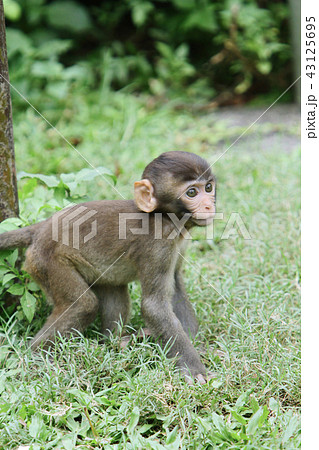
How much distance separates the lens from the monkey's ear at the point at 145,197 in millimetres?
4180

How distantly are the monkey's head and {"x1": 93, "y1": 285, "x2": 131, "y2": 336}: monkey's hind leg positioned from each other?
0.79 meters

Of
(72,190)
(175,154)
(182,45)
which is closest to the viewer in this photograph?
(175,154)

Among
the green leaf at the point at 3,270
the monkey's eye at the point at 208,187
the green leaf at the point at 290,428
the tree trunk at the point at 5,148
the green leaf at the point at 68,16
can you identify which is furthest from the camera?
the green leaf at the point at 68,16

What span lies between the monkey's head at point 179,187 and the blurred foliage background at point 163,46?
5373 millimetres

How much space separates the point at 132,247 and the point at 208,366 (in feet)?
3.46

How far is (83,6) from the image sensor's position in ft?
34.7

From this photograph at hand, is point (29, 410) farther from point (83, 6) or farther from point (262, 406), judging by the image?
point (83, 6)

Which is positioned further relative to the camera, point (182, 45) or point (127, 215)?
point (182, 45)

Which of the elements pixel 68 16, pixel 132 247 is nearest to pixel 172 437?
pixel 132 247

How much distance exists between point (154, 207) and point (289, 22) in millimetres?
7846

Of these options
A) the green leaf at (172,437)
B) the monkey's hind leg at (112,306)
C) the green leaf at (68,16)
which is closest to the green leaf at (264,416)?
the green leaf at (172,437)

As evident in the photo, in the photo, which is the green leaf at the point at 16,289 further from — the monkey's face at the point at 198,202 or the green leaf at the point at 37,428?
the monkey's face at the point at 198,202
